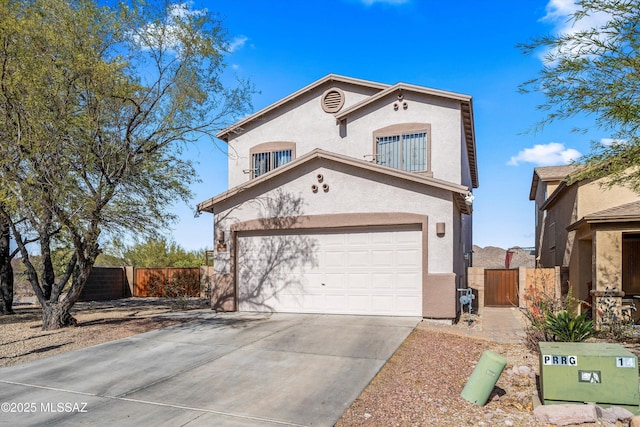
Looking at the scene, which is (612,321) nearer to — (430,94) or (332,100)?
(430,94)

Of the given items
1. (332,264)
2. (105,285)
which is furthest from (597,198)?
(105,285)

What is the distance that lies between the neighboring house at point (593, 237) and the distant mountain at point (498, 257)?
71.9 feet

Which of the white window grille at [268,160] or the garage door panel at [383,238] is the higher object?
the white window grille at [268,160]

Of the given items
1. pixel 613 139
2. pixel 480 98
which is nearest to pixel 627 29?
pixel 613 139

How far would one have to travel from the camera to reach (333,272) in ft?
45.2

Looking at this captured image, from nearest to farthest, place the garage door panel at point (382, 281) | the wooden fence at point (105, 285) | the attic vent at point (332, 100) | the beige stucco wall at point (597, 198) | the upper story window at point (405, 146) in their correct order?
the garage door panel at point (382, 281), the beige stucco wall at point (597, 198), the upper story window at point (405, 146), the attic vent at point (332, 100), the wooden fence at point (105, 285)

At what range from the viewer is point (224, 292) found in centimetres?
1494

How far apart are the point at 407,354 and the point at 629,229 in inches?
313

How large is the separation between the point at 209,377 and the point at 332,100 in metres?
14.0

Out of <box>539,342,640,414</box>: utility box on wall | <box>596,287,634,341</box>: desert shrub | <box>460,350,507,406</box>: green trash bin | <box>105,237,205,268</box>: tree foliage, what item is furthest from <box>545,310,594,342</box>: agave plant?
<box>105,237,205,268</box>: tree foliage

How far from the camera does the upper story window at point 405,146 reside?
16984 millimetres

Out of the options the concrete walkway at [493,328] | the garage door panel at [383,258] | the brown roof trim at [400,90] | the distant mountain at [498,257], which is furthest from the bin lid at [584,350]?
the distant mountain at [498,257]

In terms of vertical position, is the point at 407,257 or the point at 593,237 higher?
the point at 593,237

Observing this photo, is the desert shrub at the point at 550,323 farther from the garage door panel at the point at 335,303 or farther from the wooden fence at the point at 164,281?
the wooden fence at the point at 164,281
